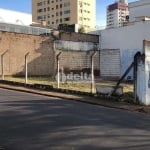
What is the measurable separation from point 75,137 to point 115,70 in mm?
30945

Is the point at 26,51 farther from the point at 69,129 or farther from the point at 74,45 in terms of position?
the point at 69,129

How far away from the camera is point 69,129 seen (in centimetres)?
1108

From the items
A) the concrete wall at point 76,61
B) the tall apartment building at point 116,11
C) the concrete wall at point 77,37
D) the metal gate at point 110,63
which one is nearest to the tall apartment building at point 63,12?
the tall apartment building at point 116,11

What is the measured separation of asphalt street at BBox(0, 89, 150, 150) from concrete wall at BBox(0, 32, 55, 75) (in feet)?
73.4

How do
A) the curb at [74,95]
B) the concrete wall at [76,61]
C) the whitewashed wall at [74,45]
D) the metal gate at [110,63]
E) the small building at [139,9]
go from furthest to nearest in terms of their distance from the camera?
1. the small building at [139,9]
2. the whitewashed wall at [74,45]
3. the concrete wall at [76,61]
4. the metal gate at [110,63]
5. the curb at [74,95]

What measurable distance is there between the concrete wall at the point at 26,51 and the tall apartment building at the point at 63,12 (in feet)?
331

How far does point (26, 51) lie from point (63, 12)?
108 meters

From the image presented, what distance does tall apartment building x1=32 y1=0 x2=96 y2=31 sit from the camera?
144m

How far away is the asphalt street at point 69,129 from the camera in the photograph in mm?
9211

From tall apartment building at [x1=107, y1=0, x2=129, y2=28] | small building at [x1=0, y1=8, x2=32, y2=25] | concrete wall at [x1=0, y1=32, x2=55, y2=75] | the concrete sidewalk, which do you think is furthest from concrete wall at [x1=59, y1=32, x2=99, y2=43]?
tall apartment building at [x1=107, y1=0, x2=129, y2=28]

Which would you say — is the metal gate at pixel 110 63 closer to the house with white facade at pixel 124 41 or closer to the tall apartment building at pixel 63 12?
the house with white facade at pixel 124 41

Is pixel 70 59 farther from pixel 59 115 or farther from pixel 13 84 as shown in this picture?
pixel 59 115

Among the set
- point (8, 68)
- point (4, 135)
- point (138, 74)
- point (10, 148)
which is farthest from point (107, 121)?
point (8, 68)

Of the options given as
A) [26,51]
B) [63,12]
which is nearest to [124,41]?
[26,51]
